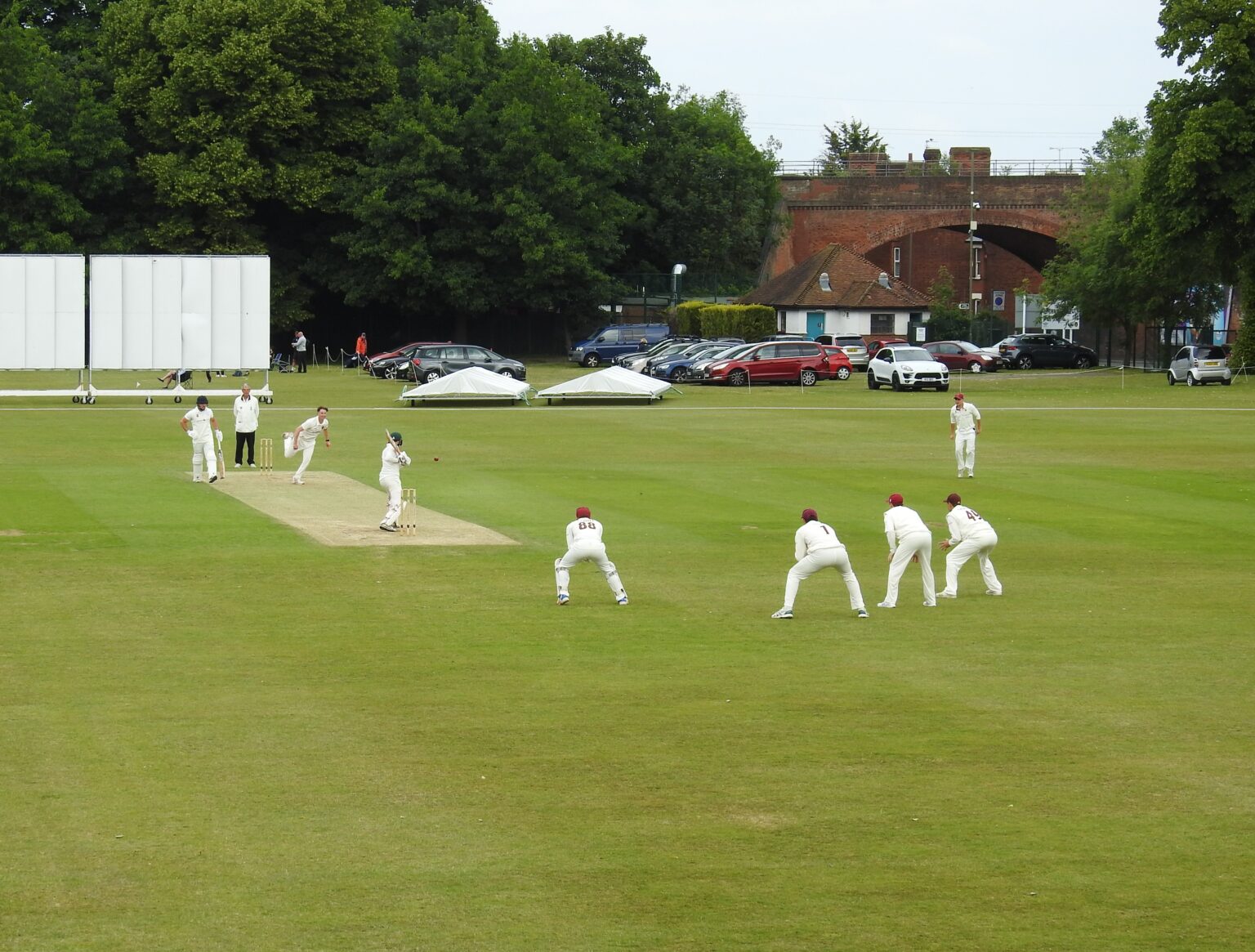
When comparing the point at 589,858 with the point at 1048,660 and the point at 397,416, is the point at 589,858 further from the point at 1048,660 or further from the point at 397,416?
the point at 397,416

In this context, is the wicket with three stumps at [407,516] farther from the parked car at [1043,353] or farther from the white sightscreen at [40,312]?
the parked car at [1043,353]

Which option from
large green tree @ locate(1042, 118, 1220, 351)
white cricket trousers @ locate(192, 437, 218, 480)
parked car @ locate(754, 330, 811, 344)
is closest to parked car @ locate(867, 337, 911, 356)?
parked car @ locate(754, 330, 811, 344)

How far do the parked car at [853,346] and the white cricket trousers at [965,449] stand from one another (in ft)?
117

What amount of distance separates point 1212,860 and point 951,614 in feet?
28.9

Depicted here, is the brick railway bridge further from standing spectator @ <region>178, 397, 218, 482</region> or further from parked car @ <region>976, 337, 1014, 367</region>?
standing spectator @ <region>178, 397, 218, 482</region>

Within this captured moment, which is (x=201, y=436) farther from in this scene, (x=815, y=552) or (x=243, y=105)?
(x=243, y=105)

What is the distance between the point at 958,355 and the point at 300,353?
95.8 feet

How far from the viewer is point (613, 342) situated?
75438 millimetres

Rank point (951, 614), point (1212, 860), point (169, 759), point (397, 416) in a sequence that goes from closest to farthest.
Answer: point (1212, 860)
point (169, 759)
point (951, 614)
point (397, 416)

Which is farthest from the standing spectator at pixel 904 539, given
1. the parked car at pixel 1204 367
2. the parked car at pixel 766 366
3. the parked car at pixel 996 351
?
the parked car at pixel 996 351

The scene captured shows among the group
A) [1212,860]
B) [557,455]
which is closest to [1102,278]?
[557,455]

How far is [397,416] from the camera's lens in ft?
160

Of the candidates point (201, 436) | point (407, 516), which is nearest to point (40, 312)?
point (201, 436)

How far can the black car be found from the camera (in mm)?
62469
